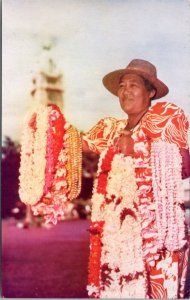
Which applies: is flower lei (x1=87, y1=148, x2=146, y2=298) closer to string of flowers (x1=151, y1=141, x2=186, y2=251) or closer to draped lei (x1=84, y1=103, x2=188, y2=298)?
draped lei (x1=84, y1=103, x2=188, y2=298)

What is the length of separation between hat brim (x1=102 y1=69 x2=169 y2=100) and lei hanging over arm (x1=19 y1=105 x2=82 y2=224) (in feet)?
0.89

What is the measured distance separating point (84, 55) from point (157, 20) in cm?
39

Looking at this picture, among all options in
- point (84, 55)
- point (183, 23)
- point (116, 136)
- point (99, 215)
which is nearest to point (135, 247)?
point (99, 215)

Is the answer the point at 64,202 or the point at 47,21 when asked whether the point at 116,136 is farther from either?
the point at 47,21

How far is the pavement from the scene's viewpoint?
7.97 feet

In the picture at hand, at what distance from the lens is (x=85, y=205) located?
95.6 inches

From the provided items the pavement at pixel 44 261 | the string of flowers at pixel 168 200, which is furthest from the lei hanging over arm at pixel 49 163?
the string of flowers at pixel 168 200

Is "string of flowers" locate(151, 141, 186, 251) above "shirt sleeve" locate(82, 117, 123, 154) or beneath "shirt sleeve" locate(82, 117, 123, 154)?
beneath

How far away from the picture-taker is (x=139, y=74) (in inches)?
94.7

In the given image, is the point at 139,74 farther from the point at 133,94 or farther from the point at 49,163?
the point at 49,163

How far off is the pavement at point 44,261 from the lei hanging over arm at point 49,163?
0.10 metres

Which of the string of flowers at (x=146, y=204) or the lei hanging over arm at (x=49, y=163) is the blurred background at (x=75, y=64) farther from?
the string of flowers at (x=146, y=204)

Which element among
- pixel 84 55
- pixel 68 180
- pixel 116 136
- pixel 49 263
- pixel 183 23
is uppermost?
pixel 183 23

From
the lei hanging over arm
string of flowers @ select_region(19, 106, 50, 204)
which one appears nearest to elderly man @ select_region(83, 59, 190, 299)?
the lei hanging over arm
